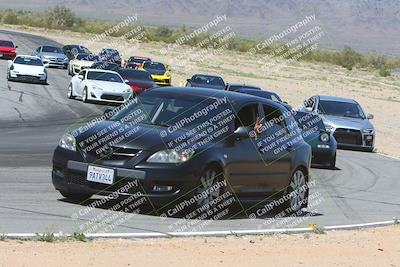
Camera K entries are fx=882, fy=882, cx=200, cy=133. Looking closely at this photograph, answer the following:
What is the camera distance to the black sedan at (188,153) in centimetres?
1048

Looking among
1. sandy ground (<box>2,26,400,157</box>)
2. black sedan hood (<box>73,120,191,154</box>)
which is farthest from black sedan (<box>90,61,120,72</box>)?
black sedan hood (<box>73,120,191,154</box>)

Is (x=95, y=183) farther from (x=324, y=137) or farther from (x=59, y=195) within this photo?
(x=324, y=137)

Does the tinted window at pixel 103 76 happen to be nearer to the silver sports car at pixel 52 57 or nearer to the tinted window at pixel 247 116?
the silver sports car at pixel 52 57

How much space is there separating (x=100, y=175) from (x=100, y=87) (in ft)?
73.8

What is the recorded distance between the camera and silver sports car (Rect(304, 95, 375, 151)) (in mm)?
26000

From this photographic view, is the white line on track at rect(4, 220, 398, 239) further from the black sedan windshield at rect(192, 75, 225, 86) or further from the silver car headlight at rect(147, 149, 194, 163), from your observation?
the black sedan windshield at rect(192, 75, 225, 86)

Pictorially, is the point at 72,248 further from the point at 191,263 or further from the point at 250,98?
the point at 250,98

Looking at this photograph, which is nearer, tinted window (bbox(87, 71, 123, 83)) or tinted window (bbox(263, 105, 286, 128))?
tinted window (bbox(263, 105, 286, 128))

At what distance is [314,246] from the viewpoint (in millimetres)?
9703

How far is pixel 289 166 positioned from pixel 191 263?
181 inches

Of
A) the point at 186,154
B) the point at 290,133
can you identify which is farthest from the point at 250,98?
the point at 186,154

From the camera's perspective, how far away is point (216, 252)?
875cm

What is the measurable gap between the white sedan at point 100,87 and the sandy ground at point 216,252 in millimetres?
22692

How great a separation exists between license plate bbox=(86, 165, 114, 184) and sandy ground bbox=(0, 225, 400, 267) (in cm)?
153
